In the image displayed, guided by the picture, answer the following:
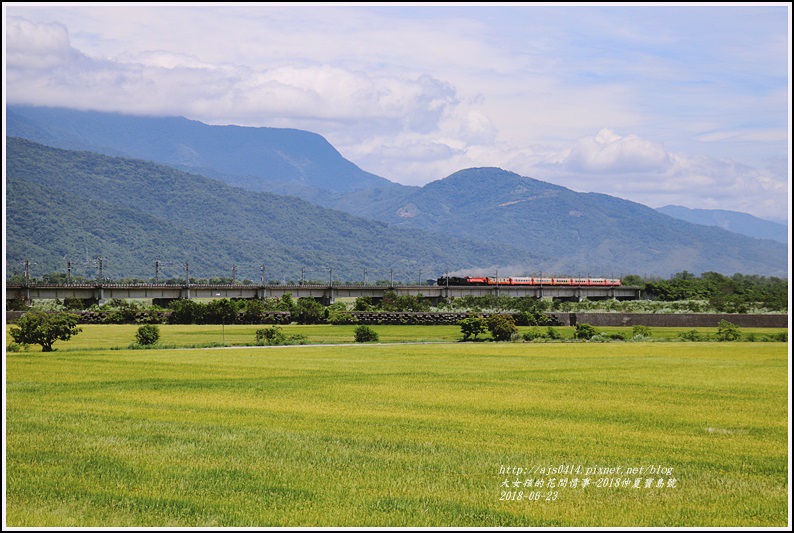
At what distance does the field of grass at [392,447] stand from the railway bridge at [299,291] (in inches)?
3000

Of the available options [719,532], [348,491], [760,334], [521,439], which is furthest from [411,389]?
[760,334]

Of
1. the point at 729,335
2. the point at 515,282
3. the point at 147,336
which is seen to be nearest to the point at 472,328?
the point at 729,335

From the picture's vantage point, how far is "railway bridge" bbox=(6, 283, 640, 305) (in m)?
116

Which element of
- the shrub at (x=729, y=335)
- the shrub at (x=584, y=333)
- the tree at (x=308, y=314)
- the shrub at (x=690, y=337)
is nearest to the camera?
the shrub at (x=690, y=337)

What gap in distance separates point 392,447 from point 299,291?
11927cm

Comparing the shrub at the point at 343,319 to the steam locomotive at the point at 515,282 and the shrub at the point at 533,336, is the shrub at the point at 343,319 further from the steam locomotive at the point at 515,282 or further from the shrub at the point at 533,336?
the steam locomotive at the point at 515,282

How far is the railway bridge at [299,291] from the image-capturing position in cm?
11650

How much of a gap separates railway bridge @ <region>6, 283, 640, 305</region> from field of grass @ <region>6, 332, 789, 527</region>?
250 feet

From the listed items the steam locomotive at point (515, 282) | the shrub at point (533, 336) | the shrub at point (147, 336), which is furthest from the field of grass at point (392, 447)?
the steam locomotive at point (515, 282)

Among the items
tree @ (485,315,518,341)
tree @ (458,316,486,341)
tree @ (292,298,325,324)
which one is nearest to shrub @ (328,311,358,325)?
tree @ (292,298,325,324)

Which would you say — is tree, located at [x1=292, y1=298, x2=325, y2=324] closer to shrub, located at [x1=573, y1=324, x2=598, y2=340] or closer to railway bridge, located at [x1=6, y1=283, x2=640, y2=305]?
railway bridge, located at [x1=6, y1=283, x2=640, y2=305]

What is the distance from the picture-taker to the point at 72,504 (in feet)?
54.2

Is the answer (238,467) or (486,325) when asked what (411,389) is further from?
(486,325)

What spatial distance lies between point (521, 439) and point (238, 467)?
7.58 m
